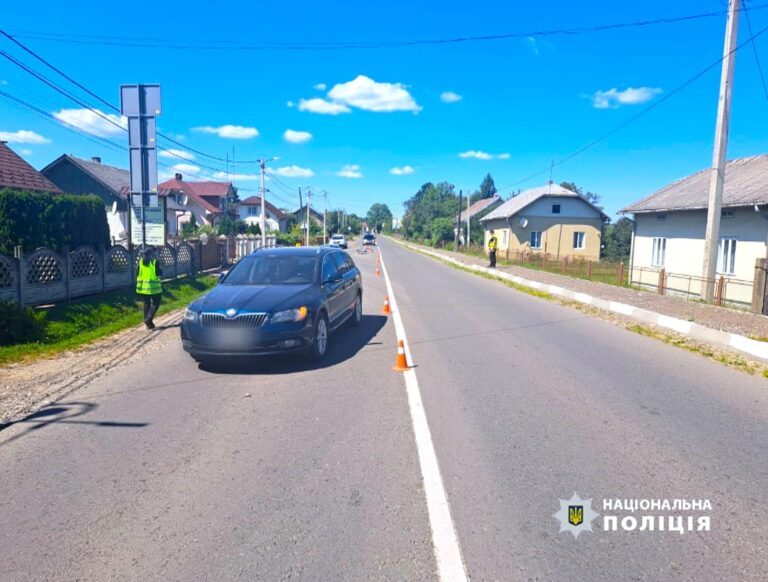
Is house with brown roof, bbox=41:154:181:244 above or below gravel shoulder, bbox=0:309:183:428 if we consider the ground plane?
above

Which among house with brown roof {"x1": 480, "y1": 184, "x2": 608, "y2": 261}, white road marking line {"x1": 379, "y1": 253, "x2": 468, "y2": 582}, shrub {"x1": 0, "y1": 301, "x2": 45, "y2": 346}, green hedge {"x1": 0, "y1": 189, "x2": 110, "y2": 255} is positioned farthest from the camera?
house with brown roof {"x1": 480, "y1": 184, "x2": 608, "y2": 261}

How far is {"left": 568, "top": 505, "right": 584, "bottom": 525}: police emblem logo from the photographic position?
3.53 m

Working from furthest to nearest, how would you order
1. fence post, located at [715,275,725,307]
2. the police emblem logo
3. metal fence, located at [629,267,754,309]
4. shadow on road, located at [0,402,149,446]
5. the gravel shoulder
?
metal fence, located at [629,267,754,309], fence post, located at [715,275,725,307], the gravel shoulder, shadow on road, located at [0,402,149,446], the police emblem logo

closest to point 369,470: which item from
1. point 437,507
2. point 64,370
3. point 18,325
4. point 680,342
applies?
point 437,507

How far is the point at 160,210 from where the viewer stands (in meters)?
14.9

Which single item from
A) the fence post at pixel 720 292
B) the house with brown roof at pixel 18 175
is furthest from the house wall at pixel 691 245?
the house with brown roof at pixel 18 175

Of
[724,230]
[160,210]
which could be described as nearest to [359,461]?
[160,210]

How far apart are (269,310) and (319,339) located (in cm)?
98

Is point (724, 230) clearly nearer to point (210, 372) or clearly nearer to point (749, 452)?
point (749, 452)

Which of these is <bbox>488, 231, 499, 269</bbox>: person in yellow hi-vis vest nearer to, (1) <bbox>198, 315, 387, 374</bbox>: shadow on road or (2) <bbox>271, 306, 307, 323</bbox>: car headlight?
(1) <bbox>198, 315, 387, 374</bbox>: shadow on road

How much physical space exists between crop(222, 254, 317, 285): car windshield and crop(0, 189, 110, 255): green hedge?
24.7 ft

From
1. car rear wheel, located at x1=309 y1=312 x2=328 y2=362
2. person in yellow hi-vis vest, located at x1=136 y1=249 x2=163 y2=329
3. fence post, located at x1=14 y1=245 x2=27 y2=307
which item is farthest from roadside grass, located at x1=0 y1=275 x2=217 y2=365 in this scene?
car rear wheel, located at x1=309 y1=312 x2=328 y2=362

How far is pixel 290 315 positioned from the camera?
23.6ft

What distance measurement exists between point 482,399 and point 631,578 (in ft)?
10.6
